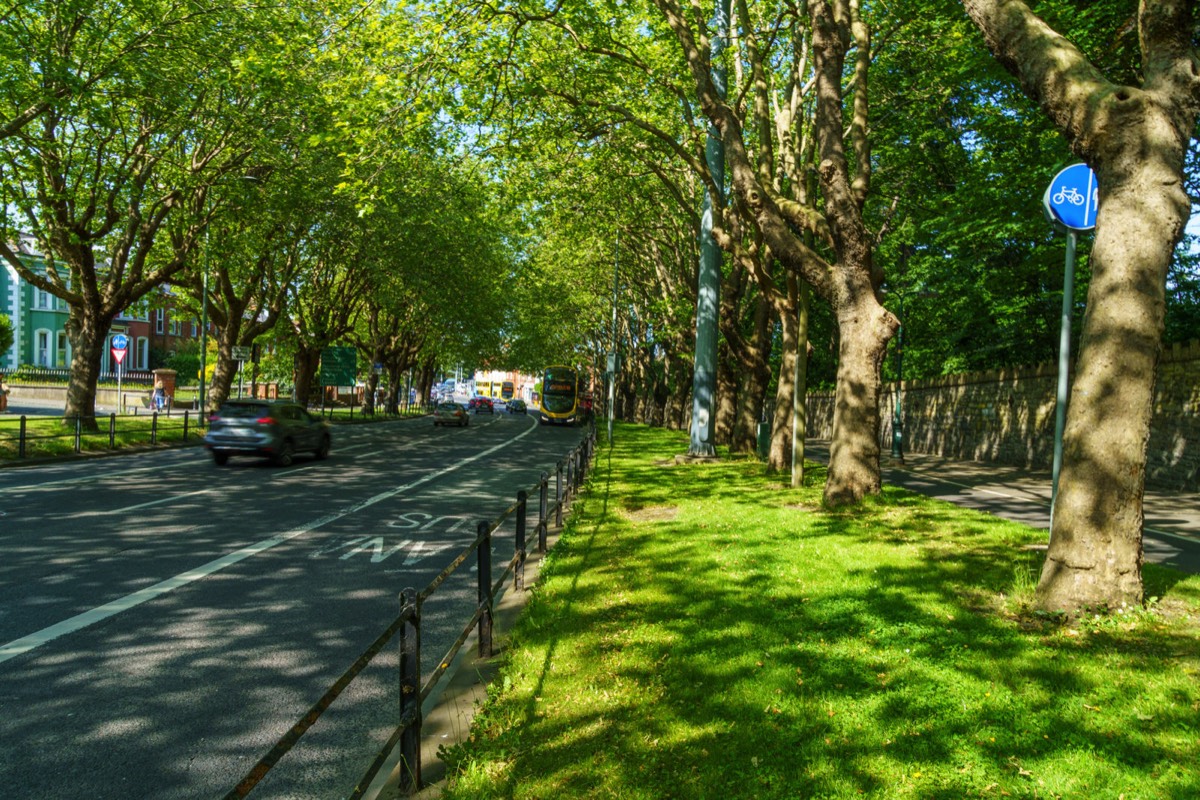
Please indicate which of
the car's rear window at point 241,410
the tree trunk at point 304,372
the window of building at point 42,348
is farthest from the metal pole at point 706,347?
the window of building at point 42,348

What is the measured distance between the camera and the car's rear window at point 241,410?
63.9 feet

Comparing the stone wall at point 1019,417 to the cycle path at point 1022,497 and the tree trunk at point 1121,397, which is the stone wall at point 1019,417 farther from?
the tree trunk at point 1121,397

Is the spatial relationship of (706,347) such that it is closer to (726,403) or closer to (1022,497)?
(726,403)

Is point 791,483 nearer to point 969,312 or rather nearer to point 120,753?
point 120,753

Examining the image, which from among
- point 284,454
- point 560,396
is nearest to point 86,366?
point 284,454

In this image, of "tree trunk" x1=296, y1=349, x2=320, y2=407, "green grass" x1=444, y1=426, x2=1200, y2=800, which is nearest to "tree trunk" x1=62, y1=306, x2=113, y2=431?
"tree trunk" x1=296, y1=349, x2=320, y2=407

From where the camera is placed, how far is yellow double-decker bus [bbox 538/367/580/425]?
5662 centimetres

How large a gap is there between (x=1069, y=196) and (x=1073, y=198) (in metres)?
0.04

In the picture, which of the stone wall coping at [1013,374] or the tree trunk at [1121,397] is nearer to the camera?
the tree trunk at [1121,397]

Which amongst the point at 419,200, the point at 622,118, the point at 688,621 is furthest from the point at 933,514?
the point at 419,200

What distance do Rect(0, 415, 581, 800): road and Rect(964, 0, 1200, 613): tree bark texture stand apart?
14.8 feet

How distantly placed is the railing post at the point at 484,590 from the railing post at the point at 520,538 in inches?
57.4

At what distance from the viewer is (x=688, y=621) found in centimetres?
600

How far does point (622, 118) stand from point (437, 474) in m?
8.47
